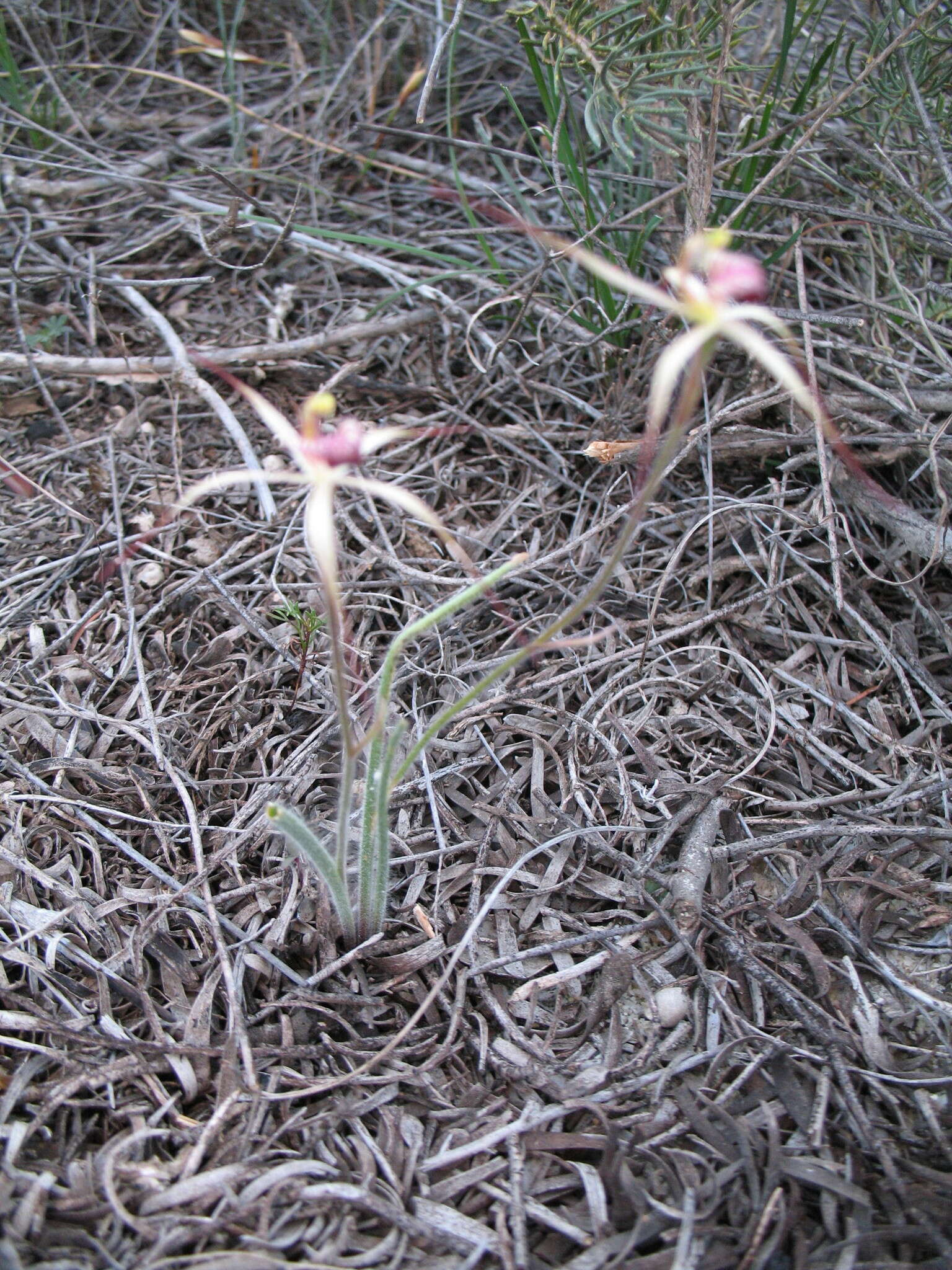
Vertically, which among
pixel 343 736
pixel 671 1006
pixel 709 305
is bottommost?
pixel 671 1006

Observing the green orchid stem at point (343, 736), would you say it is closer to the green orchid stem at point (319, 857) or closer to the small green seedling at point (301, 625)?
the green orchid stem at point (319, 857)

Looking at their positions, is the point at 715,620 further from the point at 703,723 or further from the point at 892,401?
the point at 892,401

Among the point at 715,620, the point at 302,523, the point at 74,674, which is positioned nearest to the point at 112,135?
the point at 302,523

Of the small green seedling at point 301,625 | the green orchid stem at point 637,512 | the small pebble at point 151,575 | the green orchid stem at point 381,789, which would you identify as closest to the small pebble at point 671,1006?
the green orchid stem at point 381,789

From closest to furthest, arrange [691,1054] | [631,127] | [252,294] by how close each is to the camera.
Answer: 1. [691,1054]
2. [631,127]
3. [252,294]

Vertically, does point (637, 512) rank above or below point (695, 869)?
above

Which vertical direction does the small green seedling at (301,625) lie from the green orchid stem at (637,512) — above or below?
below

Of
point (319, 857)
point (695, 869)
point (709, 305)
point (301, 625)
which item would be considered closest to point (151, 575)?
point (301, 625)

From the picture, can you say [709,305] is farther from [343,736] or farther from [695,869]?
[695,869]
